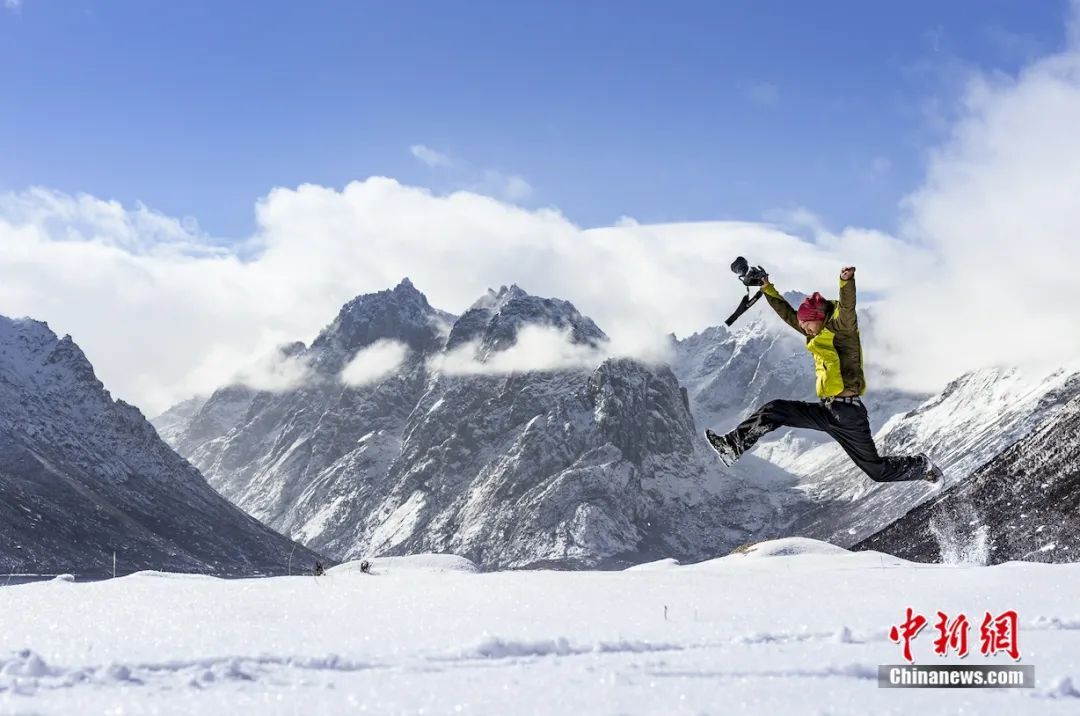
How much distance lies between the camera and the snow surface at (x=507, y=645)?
8375 millimetres

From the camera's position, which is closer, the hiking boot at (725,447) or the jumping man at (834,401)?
the jumping man at (834,401)

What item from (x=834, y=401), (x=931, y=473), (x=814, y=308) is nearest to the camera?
(x=814, y=308)

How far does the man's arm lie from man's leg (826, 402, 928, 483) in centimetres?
156

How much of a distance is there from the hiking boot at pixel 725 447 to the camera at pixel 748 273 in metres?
2.88

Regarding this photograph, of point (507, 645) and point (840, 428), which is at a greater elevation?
point (840, 428)

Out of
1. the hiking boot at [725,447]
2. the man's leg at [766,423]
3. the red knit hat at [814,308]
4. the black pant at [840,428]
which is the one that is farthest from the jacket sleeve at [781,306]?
the hiking boot at [725,447]

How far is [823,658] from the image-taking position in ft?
33.4

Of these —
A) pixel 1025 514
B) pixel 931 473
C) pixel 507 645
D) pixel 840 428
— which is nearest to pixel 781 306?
pixel 840 428

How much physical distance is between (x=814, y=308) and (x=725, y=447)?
320 cm

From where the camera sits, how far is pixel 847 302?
43.5 feet

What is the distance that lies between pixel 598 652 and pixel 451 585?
5.46 metres

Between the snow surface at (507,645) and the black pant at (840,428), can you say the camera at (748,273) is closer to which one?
the black pant at (840,428)

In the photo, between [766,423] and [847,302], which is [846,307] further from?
[766,423]

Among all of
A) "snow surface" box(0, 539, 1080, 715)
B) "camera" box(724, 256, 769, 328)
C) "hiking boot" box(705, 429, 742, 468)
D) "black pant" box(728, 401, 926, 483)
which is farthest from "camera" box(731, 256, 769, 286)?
"snow surface" box(0, 539, 1080, 715)
